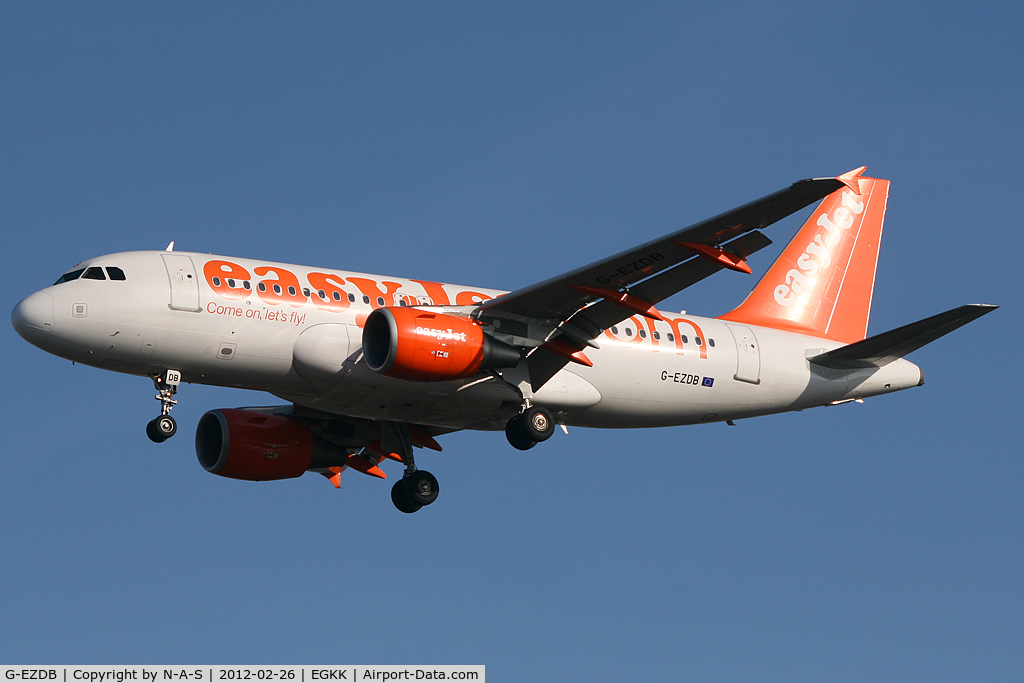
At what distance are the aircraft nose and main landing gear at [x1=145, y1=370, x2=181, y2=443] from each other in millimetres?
2591

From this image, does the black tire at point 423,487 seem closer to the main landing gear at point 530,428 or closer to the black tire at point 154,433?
the main landing gear at point 530,428

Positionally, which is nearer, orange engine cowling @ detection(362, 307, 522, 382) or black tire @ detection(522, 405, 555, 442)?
orange engine cowling @ detection(362, 307, 522, 382)

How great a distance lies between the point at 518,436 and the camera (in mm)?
31641

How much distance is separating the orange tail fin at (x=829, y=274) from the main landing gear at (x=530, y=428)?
8487 mm

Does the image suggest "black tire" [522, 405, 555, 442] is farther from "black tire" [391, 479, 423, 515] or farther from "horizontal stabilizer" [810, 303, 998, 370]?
"horizontal stabilizer" [810, 303, 998, 370]

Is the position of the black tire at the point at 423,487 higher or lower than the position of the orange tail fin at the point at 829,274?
lower

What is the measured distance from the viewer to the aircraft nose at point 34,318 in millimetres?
28422

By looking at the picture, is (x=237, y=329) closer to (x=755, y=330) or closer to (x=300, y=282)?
(x=300, y=282)

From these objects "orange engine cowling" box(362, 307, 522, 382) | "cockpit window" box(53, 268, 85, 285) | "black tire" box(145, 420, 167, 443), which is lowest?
"black tire" box(145, 420, 167, 443)

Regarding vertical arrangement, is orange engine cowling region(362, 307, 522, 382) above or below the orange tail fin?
below

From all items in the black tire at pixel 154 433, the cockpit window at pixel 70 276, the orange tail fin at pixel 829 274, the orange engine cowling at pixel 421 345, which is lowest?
the black tire at pixel 154 433

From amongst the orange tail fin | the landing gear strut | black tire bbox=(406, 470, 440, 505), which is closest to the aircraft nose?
the landing gear strut

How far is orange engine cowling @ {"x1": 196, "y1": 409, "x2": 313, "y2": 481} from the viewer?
34.0 meters

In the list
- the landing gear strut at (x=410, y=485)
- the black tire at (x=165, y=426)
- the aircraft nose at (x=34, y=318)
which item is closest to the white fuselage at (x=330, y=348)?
the aircraft nose at (x=34, y=318)
